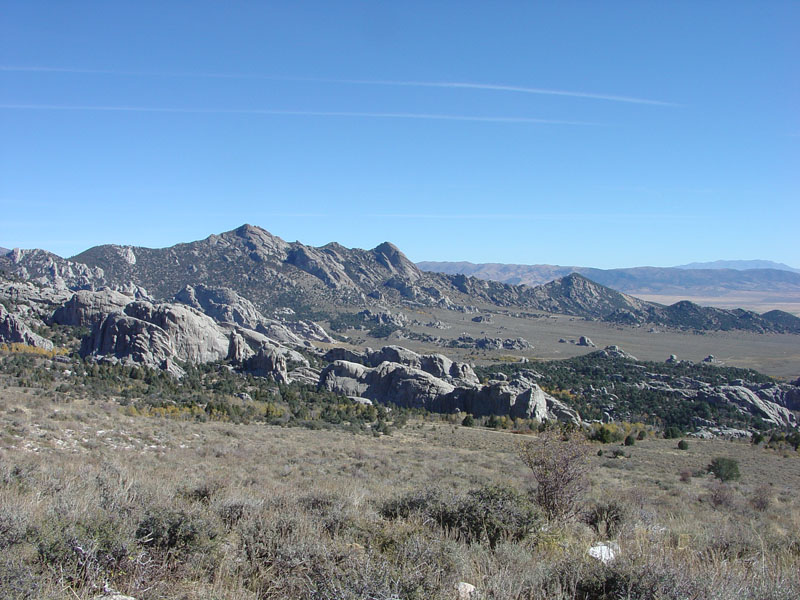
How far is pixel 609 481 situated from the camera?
→ 1894 centimetres

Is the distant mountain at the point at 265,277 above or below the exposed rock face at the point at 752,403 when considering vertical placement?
above

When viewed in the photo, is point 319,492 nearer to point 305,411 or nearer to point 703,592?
point 703,592

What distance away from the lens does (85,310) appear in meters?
60.4

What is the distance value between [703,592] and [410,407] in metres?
47.2

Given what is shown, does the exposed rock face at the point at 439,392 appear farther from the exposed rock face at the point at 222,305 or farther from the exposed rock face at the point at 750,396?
the exposed rock face at the point at 222,305

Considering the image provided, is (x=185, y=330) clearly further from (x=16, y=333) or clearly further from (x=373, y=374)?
(x=373, y=374)

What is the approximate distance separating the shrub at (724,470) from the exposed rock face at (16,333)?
60.0 m

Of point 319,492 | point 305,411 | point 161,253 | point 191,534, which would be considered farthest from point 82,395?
point 161,253

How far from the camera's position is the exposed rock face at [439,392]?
155 ft

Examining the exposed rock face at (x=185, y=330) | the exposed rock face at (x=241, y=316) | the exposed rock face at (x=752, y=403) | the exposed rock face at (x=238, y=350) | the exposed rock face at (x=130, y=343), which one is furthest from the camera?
the exposed rock face at (x=241, y=316)

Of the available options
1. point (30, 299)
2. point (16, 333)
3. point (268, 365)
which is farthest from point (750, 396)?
point (30, 299)

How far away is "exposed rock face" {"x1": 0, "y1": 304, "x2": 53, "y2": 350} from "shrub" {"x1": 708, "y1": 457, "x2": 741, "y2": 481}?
60.0m

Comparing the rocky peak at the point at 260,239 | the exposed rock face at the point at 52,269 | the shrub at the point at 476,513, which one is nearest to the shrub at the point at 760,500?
the shrub at the point at 476,513

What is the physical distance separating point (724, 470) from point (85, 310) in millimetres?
67652
